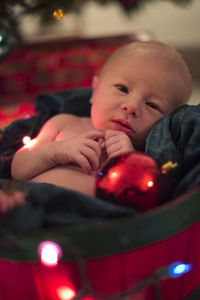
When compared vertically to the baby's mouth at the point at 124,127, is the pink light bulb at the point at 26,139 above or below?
above

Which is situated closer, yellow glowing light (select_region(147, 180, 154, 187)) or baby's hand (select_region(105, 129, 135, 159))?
yellow glowing light (select_region(147, 180, 154, 187))

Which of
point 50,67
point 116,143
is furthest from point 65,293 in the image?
point 50,67

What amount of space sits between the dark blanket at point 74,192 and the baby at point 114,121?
0.17 feet

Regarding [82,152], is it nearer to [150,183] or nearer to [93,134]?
[93,134]

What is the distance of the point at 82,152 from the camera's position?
2.35ft

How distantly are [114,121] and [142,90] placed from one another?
0.10m

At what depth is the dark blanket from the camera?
0.53 metres

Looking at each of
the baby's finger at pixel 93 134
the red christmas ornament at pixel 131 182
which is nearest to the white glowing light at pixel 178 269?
the red christmas ornament at pixel 131 182

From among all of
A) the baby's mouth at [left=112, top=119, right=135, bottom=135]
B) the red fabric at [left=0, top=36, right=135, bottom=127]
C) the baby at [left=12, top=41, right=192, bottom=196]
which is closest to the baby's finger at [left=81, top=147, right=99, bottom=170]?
the baby at [left=12, top=41, right=192, bottom=196]

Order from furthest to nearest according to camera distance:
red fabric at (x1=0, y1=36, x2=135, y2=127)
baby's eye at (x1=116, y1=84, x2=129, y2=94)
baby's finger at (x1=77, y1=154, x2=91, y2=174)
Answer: red fabric at (x1=0, y1=36, x2=135, y2=127) < baby's eye at (x1=116, y1=84, x2=129, y2=94) < baby's finger at (x1=77, y1=154, x2=91, y2=174)

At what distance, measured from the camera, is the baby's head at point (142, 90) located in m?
0.80

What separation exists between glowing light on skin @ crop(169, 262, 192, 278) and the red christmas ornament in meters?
0.11

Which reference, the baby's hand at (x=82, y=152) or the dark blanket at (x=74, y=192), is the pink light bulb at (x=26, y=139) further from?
the baby's hand at (x=82, y=152)

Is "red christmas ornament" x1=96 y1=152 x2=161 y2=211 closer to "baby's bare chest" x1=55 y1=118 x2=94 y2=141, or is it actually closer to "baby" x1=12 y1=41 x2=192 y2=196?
"baby" x1=12 y1=41 x2=192 y2=196
